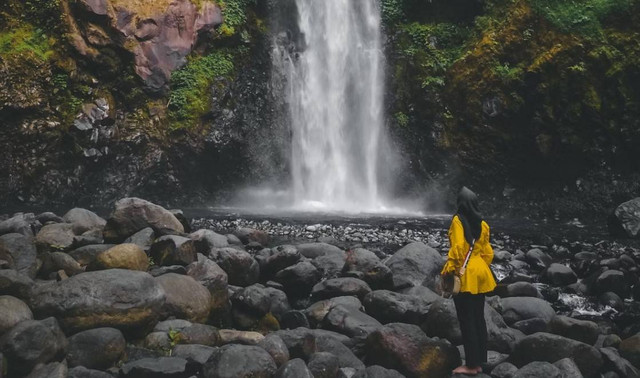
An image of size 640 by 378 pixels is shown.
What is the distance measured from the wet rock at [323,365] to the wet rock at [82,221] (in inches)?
246

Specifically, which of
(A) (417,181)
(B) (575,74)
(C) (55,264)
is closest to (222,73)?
(A) (417,181)

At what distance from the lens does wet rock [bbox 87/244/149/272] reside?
→ 7.06 metres

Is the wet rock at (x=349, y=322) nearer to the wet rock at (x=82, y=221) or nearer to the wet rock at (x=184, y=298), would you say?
the wet rock at (x=184, y=298)

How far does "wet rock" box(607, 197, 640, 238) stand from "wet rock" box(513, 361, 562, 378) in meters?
12.2

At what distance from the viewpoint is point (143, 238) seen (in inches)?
348

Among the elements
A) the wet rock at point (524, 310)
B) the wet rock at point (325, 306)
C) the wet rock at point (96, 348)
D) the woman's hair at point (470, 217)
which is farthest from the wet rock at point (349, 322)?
the wet rock at point (96, 348)

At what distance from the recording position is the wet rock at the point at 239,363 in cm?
516

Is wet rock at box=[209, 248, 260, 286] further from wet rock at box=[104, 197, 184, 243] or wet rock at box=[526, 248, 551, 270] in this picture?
wet rock at box=[526, 248, 551, 270]

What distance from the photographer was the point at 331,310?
719 cm

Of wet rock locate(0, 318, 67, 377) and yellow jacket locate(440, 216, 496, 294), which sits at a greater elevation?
yellow jacket locate(440, 216, 496, 294)

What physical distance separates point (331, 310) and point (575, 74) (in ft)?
54.9

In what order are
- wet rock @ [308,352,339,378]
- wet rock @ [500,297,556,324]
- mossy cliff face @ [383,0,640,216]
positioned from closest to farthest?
wet rock @ [308,352,339,378]
wet rock @ [500,297,556,324]
mossy cliff face @ [383,0,640,216]

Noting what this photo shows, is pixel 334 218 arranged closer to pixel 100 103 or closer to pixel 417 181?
pixel 417 181

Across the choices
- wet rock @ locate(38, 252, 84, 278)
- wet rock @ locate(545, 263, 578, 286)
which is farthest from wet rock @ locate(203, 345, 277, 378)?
wet rock @ locate(545, 263, 578, 286)
